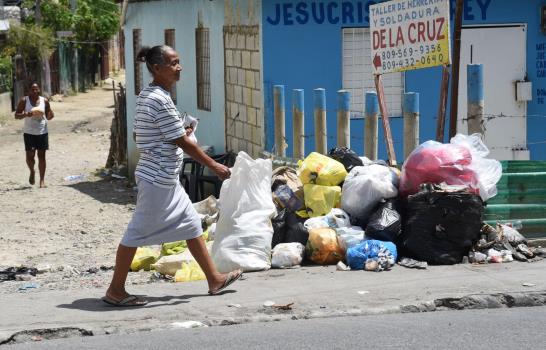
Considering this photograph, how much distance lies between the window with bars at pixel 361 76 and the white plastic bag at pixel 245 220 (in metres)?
4.94

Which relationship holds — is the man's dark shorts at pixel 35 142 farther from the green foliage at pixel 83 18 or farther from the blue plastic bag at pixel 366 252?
the green foliage at pixel 83 18

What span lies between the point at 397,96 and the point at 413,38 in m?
3.73

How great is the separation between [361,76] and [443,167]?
198 inches

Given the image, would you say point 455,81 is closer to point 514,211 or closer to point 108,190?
point 514,211

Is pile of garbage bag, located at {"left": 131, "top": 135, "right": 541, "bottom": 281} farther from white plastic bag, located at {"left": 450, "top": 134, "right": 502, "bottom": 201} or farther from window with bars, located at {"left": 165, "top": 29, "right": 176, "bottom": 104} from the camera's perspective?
window with bars, located at {"left": 165, "top": 29, "right": 176, "bottom": 104}

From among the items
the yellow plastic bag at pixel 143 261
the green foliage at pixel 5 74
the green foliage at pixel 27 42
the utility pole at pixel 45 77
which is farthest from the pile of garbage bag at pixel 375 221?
the utility pole at pixel 45 77

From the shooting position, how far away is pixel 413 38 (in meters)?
9.84

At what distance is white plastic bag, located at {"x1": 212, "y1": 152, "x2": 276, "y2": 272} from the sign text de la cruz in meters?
2.03

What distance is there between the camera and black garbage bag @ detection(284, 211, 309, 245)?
8820 millimetres

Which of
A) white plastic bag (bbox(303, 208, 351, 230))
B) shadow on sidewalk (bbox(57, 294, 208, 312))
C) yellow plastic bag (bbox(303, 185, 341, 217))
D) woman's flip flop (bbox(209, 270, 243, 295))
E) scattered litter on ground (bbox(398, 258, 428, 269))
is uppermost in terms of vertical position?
yellow plastic bag (bbox(303, 185, 341, 217))

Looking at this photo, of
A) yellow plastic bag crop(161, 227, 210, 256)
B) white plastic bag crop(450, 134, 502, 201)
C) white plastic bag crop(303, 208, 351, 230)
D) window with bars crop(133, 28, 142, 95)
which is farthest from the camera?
window with bars crop(133, 28, 142, 95)

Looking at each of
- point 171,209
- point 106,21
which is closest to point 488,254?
point 171,209

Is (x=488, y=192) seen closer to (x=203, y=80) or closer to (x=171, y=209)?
(x=171, y=209)

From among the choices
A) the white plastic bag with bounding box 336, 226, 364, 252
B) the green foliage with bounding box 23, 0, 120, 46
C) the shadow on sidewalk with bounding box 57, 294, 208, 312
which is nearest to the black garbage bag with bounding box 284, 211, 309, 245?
the white plastic bag with bounding box 336, 226, 364, 252
